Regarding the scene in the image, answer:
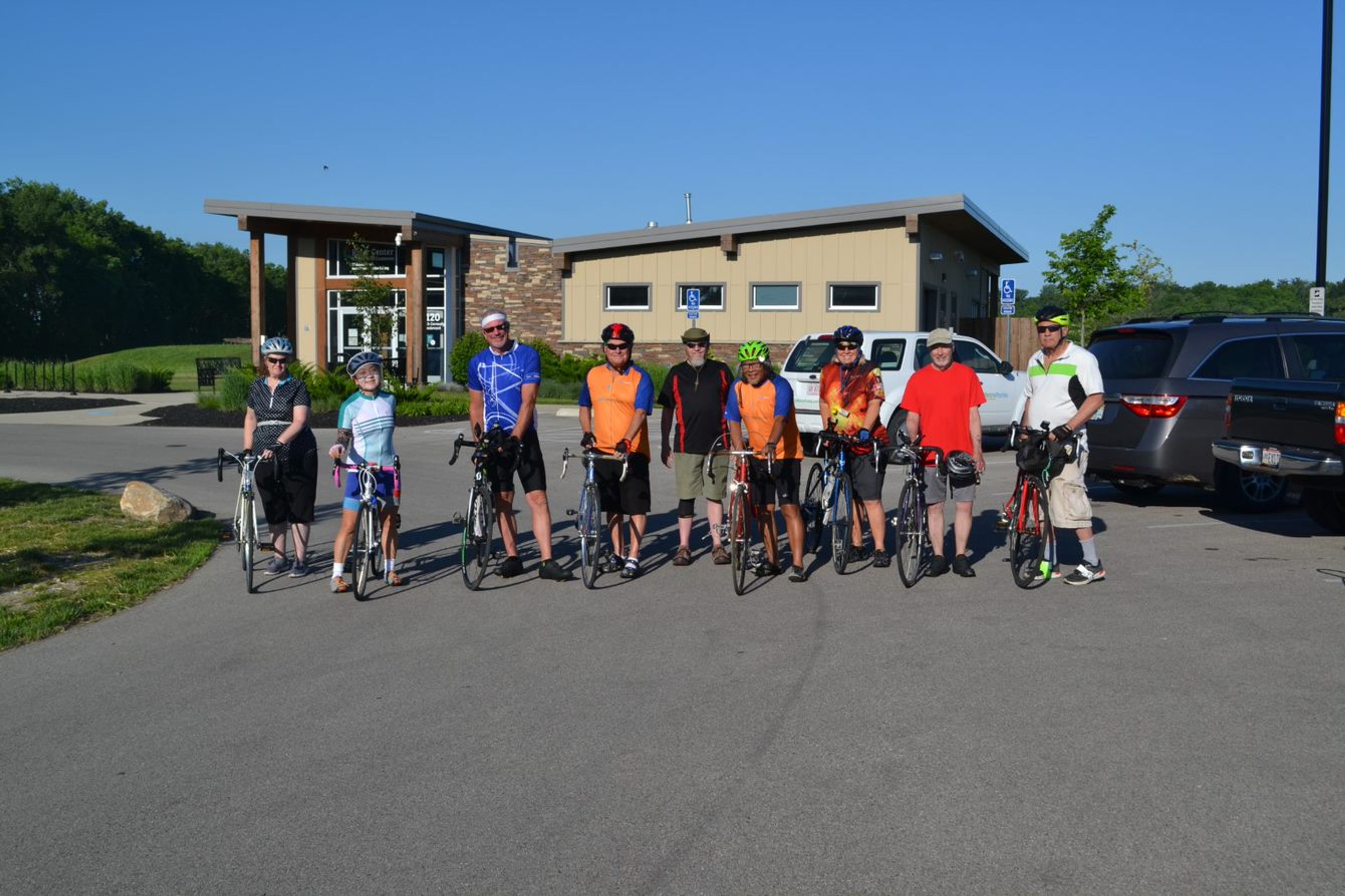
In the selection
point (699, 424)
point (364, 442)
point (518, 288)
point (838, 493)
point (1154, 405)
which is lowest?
point (838, 493)

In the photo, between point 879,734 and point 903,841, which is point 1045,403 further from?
point 903,841

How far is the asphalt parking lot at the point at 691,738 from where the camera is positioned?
14.2 feet

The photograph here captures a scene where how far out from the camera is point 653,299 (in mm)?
33688

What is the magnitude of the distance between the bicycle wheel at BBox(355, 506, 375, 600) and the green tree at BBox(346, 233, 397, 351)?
27.3 meters

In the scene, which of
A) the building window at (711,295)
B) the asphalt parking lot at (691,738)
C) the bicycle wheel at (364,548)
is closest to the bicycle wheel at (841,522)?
the asphalt parking lot at (691,738)

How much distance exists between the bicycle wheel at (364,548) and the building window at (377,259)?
2953 centimetres

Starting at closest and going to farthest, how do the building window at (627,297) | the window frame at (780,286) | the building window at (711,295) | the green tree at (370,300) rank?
the window frame at (780,286) < the building window at (711,295) < the building window at (627,297) < the green tree at (370,300)

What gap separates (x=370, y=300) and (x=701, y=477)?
88.7ft

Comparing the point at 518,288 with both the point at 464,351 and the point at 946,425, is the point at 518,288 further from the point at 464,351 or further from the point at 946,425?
the point at 946,425

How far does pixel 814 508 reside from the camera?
1103cm

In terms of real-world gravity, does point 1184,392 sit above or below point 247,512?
above

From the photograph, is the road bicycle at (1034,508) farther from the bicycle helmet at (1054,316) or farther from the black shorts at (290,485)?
the black shorts at (290,485)

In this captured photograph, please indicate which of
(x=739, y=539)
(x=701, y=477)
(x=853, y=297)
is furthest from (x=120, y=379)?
(x=739, y=539)

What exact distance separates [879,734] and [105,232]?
92.2 metres
